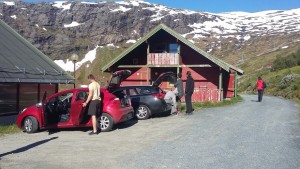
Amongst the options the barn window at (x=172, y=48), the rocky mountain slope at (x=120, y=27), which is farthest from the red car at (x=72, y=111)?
the rocky mountain slope at (x=120, y=27)

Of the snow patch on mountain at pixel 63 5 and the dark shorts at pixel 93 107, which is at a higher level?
the snow patch on mountain at pixel 63 5

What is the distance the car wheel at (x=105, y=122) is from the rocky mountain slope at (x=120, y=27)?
105 m

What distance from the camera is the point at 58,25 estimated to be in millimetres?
162500

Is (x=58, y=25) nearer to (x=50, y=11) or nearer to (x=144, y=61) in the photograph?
(x=50, y=11)

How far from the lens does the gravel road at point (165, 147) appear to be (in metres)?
7.98

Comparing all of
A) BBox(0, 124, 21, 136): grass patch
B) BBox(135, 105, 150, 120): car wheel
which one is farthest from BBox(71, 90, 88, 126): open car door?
BBox(135, 105, 150, 120): car wheel

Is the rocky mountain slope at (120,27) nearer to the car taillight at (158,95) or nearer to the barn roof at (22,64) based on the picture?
the barn roof at (22,64)

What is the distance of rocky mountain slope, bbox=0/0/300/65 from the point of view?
5372 inches

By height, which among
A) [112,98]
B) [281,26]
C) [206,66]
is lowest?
[112,98]

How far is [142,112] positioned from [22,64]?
5.29m

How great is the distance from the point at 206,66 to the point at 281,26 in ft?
474

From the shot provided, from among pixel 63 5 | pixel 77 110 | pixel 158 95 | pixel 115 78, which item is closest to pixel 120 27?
pixel 63 5

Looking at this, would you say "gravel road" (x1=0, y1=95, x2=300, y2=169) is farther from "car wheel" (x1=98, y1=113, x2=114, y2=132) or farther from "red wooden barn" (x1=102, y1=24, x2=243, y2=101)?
"red wooden barn" (x1=102, y1=24, x2=243, y2=101)

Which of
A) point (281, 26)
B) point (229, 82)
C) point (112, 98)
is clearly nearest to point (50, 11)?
point (281, 26)
